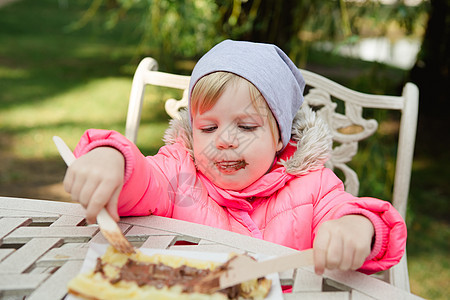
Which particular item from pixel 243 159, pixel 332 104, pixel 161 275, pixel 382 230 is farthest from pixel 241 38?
pixel 161 275

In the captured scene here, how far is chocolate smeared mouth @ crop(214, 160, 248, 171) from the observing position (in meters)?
1.10

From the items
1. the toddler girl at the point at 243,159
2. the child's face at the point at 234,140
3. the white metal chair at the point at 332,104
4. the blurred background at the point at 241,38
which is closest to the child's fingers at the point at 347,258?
the toddler girl at the point at 243,159

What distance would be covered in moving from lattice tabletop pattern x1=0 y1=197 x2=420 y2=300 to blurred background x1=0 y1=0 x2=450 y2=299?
1175 millimetres

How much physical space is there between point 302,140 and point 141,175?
18.1 inches

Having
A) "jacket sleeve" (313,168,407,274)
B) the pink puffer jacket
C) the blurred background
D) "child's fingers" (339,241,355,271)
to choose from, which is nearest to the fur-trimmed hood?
the pink puffer jacket

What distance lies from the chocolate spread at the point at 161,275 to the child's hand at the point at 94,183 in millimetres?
94

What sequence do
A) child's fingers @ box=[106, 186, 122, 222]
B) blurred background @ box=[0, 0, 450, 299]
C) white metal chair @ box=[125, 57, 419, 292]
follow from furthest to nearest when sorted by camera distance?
blurred background @ box=[0, 0, 450, 299], white metal chair @ box=[125, 57, 419, 292], child's fingers @ box=[106, 186, 122, 222]

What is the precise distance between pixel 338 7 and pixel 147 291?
178 cm

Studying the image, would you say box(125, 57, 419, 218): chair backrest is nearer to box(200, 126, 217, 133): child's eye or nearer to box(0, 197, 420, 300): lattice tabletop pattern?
box(200, 126, 217, 133): child's eye

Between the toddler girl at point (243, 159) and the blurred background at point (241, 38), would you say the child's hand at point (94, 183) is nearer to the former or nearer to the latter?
the toddler girl at point (243, 159)

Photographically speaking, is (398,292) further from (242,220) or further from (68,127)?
(68,127)

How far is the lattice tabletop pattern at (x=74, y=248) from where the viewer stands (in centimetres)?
72

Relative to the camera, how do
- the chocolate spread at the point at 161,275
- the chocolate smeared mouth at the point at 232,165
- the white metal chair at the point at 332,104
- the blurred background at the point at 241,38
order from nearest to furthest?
the chocolate spread at the point at 161,275 → the chocolate smeared mouth at the point at 232,165 → the white metal chair at the point at 332,104 → the blurred background at the point at 241,38

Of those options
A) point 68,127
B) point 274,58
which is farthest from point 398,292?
point 68,127
